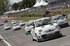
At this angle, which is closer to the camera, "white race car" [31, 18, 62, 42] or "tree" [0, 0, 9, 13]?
"white race car" [31, 18, 62, 42]

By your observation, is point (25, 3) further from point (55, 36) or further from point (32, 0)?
point (55, 36)

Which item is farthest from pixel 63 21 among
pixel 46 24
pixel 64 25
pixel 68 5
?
pixel 68 5

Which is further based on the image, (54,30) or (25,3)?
(25,3)

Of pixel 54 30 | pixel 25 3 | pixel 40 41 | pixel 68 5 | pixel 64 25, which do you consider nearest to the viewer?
pixel 54 30

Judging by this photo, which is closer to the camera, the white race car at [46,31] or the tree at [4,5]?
the white race car at [46,31]

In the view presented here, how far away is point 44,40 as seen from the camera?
16.2 m

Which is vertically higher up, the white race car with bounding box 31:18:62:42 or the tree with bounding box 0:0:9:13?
the white race car with bounding box 31:18:62:42

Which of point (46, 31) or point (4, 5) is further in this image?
point (4, 5)

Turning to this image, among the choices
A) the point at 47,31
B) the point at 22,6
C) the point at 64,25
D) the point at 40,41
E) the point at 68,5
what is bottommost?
the point at 22,6

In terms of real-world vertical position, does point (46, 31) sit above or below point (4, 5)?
above

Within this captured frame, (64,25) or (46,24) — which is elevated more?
(46,24)

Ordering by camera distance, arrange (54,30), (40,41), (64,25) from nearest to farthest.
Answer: (54,30)
(40,41)
(64,25)

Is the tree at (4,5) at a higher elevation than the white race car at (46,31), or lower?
lower

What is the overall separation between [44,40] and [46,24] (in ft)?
3.84
